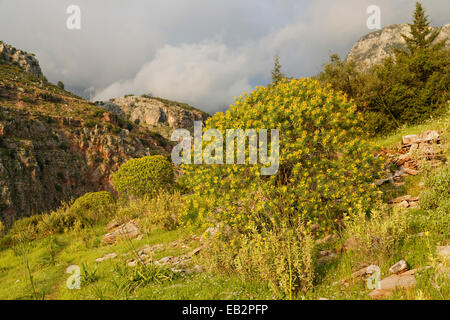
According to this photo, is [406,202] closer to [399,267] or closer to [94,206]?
[399,267]

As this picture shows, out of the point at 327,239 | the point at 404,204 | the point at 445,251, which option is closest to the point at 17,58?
the point at 327,239

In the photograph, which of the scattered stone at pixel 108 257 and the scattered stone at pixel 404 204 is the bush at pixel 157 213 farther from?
the scattered stone at pixel 404 204

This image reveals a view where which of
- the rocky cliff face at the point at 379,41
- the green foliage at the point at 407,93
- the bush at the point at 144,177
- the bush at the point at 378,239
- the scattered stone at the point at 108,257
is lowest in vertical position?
the scattered stone at the point at 108,257

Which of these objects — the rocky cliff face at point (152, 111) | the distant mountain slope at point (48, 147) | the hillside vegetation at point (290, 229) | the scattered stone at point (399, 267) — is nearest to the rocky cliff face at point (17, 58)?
the distant mountain slope at point (48, 147)

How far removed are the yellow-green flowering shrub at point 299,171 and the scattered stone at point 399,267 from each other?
55.5 inches

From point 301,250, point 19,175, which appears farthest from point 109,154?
point 301,250

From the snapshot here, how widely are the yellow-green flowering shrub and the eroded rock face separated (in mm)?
35195

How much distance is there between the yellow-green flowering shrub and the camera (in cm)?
479

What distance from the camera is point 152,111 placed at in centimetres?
10950

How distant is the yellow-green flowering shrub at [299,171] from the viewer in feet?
15.7

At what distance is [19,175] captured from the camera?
3216 cm

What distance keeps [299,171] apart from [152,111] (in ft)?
369

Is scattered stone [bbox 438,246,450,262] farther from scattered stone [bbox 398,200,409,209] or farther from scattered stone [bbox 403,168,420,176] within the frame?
scattered stone [bbox 403,168,420,176]

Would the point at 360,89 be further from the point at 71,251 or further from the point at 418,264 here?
the point at 71,251
